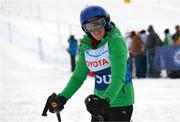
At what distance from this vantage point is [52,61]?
24922 millimetres

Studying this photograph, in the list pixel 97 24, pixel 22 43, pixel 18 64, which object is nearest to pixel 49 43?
pixel 22 43

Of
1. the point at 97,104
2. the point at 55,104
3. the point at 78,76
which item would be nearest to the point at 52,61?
the point at 78,76

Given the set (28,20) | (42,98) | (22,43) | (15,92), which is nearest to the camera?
(42,98)

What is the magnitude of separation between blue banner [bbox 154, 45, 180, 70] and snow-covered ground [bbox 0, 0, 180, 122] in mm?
661

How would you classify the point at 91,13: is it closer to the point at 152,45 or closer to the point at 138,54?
the point at 138,54

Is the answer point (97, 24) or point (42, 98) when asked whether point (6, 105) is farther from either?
point (97, 24)

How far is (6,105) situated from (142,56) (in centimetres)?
570

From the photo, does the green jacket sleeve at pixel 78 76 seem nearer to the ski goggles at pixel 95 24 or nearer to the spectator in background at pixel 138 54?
the ski goggles at pixel 95 24

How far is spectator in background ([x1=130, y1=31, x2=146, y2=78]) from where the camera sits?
14891 millimetres

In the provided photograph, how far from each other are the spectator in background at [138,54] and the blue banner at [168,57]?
41 cm

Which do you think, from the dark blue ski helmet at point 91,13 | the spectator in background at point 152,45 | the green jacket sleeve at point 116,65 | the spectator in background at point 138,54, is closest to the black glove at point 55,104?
the green jacket sleeve at point 116,65

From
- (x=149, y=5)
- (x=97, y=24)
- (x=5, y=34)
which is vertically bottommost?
(x=97, y=24)

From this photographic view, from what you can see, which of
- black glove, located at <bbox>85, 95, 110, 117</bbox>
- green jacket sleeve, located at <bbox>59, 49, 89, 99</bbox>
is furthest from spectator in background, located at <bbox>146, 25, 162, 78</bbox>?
black glove, located at <bbox>85, 95, 110, 117</bbox>

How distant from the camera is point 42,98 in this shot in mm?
11570
